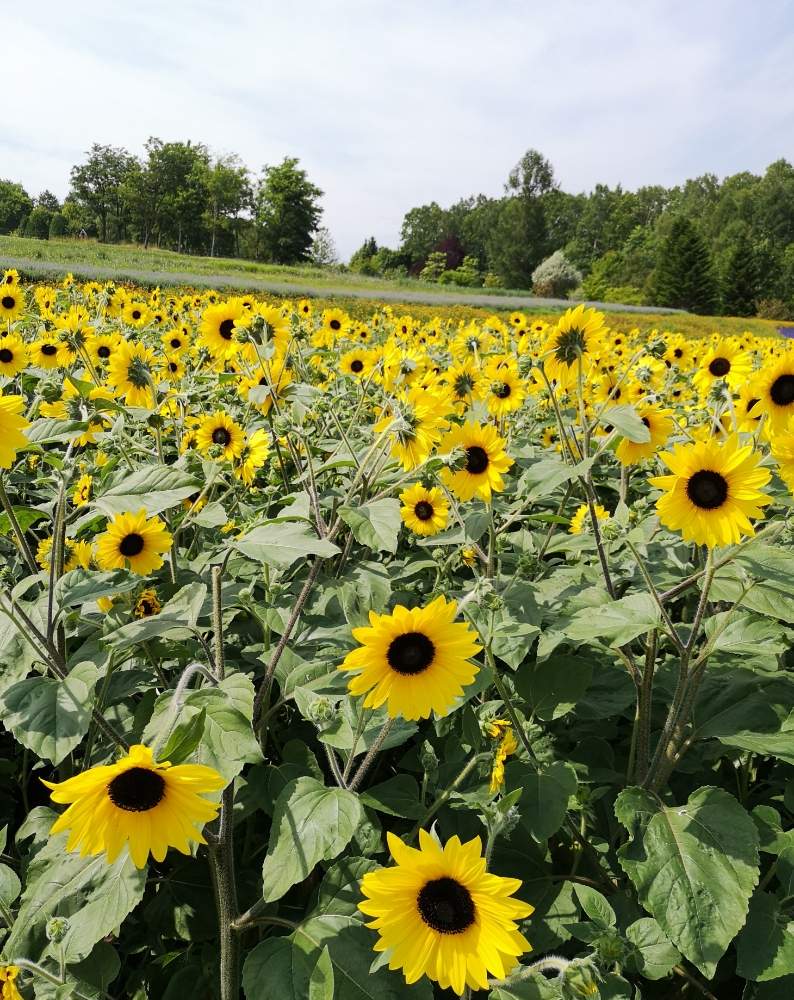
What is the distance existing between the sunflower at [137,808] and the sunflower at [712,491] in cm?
138

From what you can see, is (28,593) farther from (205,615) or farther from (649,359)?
(649,359)

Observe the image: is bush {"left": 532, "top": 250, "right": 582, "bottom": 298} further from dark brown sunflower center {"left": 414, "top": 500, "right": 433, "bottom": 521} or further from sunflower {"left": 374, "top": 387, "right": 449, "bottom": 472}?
sunflower {"left": 374, "top": 387, "right": 449, "bottom": 472}

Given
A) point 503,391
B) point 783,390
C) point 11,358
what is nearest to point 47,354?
point 11,358

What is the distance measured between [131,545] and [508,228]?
106454mm

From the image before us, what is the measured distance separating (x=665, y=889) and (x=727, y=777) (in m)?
1.04

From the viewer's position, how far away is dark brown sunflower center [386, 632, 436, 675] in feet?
5.65

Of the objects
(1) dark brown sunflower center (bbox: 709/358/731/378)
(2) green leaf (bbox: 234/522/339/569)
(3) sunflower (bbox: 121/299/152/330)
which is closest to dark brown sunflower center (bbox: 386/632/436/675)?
(2) green leaf (bbox: 234/522/339/569)

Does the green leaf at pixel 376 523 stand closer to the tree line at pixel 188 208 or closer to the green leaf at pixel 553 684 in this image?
the green leaf at pixel 553 684

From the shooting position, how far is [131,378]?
13.2 feet

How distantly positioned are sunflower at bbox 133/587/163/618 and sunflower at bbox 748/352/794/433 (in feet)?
7.70

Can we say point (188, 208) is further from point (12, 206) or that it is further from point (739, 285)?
point (739, 285)

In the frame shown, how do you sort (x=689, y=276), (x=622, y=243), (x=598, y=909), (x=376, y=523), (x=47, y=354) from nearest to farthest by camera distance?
(x=598, y=909) < (x=376, y=523) < (x=47, y=354) < (x=689, y=276) < (x=622, y=243)

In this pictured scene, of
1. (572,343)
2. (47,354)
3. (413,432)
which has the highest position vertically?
(572,343)

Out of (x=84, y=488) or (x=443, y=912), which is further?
(x=84, y=488)
